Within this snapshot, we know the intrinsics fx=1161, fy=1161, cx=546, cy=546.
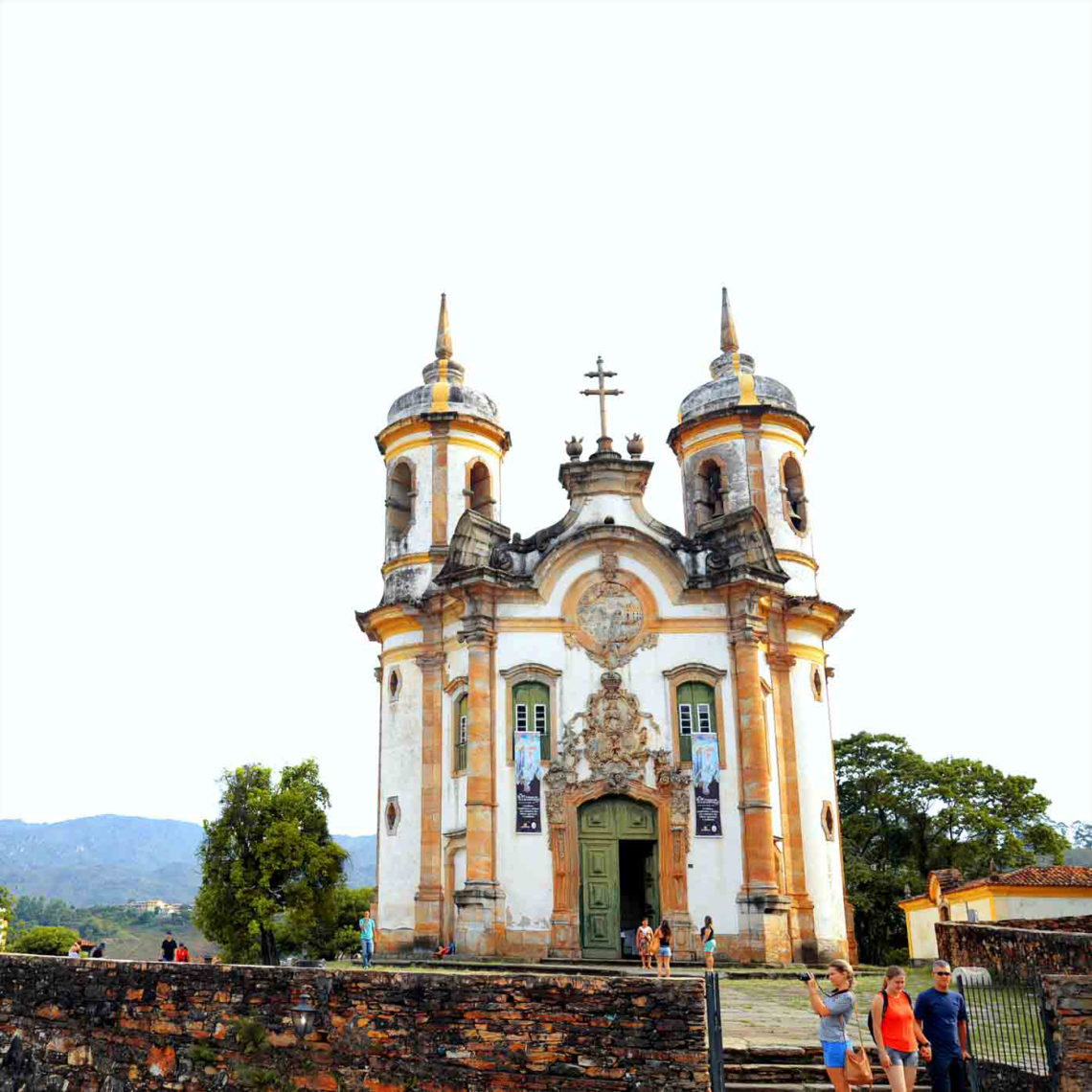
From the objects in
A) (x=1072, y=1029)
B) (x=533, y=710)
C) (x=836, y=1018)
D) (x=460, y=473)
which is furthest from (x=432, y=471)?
(x=1072, y=1029)

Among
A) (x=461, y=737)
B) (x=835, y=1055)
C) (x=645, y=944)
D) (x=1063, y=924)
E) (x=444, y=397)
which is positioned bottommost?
(x=835, y=1055)

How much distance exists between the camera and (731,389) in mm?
30109

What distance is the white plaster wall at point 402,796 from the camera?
2545cm

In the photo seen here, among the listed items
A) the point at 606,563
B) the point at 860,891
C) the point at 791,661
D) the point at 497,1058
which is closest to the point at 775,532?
the point at 791,661

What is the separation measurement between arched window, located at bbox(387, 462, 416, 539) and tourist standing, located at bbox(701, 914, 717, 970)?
12655 millimetres

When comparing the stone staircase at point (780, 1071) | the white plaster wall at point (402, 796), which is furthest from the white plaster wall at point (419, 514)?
the stone staircase at point (780, 1071)

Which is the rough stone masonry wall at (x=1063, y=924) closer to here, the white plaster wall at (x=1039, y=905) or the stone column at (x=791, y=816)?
the stone column at (x=791, y=816)

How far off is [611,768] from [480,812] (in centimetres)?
284

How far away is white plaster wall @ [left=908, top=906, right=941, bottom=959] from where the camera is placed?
30484 millimetres

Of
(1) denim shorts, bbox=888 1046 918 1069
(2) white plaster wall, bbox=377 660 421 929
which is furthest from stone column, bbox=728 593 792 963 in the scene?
(1) denim shorts, bbox=888 1046 918 1069

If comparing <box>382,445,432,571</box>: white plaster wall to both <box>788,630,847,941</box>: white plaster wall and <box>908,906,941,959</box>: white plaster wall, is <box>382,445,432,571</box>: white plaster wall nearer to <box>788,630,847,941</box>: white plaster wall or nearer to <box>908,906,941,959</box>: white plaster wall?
<box>788,630,847,941</box>: white plaster wall

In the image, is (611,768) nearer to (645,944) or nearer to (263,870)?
(645,944)

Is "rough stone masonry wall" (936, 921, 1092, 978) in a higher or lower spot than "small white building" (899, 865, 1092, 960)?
lower

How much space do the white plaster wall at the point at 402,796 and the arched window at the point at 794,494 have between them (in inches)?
399
